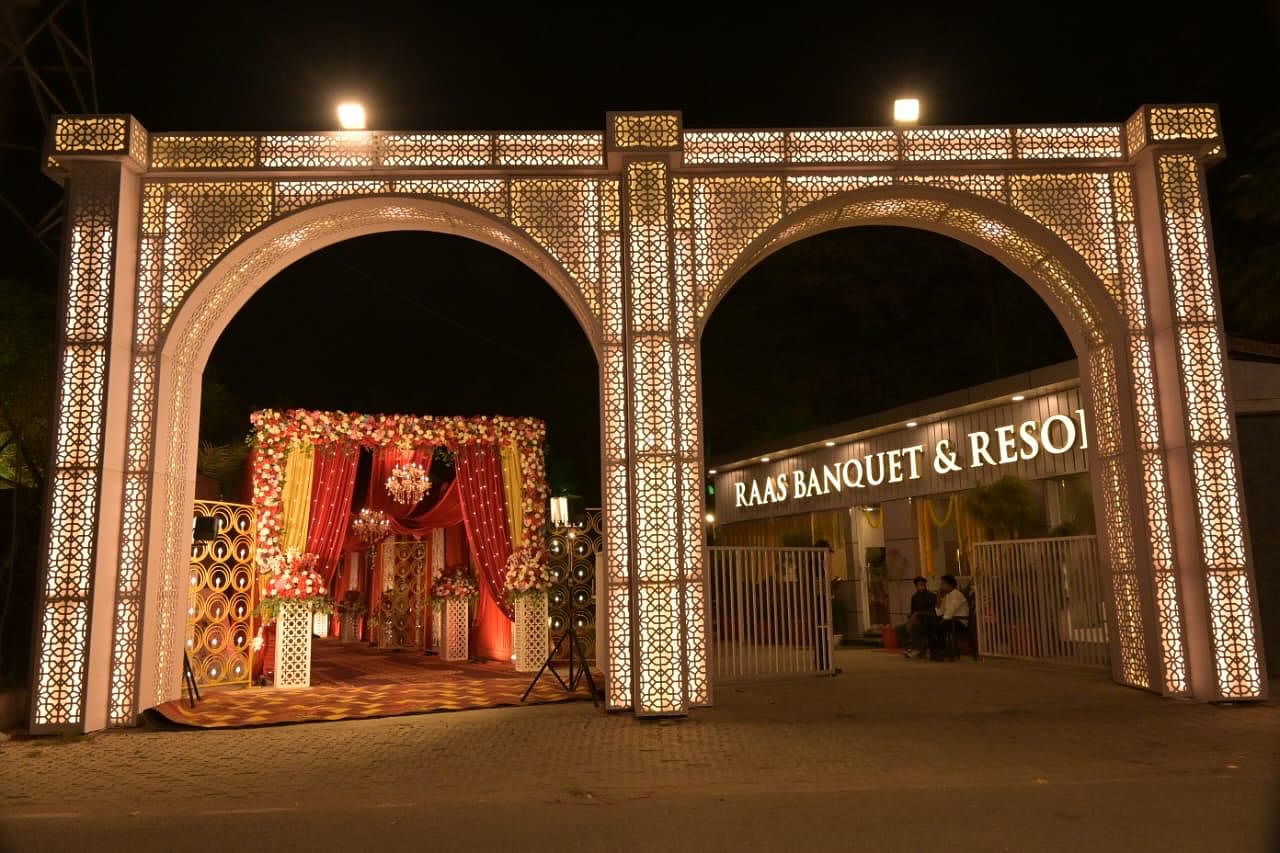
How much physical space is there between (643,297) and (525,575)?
5.28 metres

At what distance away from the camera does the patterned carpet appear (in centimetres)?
845

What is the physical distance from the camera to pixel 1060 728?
285 inches

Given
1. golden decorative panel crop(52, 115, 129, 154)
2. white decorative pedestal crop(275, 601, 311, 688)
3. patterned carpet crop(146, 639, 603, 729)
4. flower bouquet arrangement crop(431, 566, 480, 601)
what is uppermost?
golden decorative panel crop(52, 115, 129, 154)

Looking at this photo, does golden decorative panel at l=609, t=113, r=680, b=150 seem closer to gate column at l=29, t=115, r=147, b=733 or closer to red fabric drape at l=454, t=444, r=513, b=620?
gate column at l=29, t=115, r=147, b=733

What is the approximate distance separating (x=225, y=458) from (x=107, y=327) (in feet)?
26.5

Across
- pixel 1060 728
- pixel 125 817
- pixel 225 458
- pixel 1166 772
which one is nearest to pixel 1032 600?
pixel 1060 728

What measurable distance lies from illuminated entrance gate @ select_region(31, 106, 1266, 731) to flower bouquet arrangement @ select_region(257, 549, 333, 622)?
7.58 ft

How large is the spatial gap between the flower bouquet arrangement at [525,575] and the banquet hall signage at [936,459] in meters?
6.96

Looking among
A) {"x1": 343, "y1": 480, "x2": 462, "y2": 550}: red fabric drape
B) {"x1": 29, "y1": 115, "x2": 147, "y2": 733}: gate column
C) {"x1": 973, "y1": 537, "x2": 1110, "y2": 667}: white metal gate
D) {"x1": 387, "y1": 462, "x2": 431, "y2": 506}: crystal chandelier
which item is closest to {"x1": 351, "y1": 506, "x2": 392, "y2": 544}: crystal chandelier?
{"x1": 343, "y1": 480, "x2": 462, "y2": 550}: red fabric drape

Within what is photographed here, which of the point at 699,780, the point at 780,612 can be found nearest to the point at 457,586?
the point at 780,612

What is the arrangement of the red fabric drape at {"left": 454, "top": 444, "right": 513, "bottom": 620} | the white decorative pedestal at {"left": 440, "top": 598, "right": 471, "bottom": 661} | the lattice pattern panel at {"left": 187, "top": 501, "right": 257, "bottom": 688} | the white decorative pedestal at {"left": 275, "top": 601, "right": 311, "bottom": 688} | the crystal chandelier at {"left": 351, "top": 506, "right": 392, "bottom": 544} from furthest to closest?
the crystal chandelier at {"left": 351, "top": 506, "right": 392, "bottom": 544}, the white decorative pedestal at {"left": 440, "top": 598, "right": 471, "bottom": 661}, the red fabric drape at {"left": 454, "top": 444, "right": 513, "bottom": 620}, the white decorative pedestal at {"left": 275, "top": 601, "right": 311, "bottom": 688}, the lattice pattern panel at {"left": 187, "top": 501, "right": 257, "bottom": 688}

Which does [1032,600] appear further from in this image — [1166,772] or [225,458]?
[225,458]

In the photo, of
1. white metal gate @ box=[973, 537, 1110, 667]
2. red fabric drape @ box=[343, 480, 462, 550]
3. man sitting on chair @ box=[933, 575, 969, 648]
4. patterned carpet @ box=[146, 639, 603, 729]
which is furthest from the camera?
red fabric drape @ box=[343, 480, 462, 550]

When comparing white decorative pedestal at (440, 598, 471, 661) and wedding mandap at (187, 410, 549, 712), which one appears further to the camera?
white decorative pedestal at (440, 598, 471, 661)
